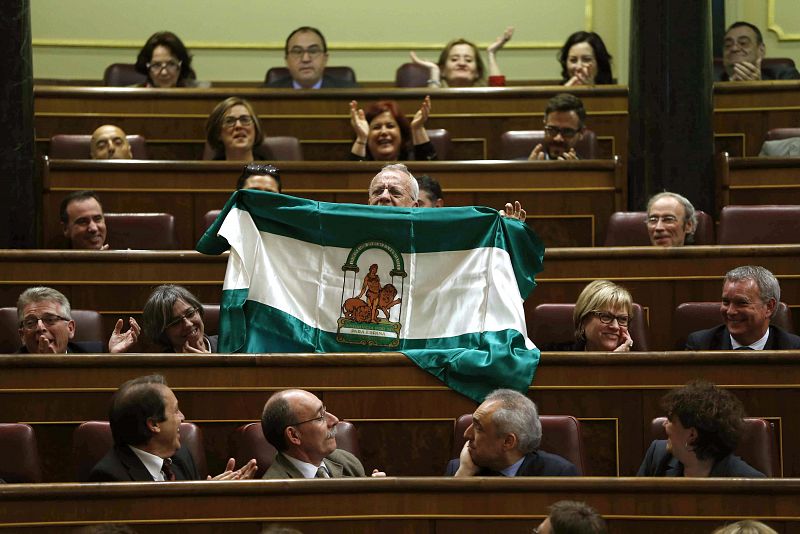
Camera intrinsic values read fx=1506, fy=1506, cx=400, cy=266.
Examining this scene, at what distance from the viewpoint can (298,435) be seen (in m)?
3.52

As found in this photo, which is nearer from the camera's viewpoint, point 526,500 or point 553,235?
point 526,500

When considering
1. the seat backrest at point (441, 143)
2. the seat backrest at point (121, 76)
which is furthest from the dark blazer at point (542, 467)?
the seat backrest at point (121, 76)

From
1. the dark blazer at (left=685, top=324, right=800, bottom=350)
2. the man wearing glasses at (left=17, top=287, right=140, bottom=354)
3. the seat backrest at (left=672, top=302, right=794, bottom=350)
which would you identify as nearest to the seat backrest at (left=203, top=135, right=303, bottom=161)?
the man wearing glasses at (left=17, top=287, right=140, bottom=354)

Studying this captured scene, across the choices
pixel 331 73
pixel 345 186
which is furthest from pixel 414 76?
pixel 345 186

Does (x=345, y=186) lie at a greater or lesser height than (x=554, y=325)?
greater

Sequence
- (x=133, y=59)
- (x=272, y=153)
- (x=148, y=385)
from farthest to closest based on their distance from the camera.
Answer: (x=133, y=59) < (x=272, y=153) < (x=148, y=385)

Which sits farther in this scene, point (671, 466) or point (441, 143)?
point (441, 143)

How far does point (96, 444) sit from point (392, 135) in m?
2.24

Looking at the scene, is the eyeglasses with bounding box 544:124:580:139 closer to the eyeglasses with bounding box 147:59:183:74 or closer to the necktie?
the eyeglasses with bounding box 147:59:183:74

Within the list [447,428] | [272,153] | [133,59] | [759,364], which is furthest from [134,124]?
A: [759,364]

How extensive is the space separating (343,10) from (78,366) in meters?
4.67

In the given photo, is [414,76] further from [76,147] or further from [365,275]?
[365,275]

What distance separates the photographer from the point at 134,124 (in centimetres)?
609

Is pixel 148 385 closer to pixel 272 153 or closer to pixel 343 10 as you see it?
pixel 272 153
